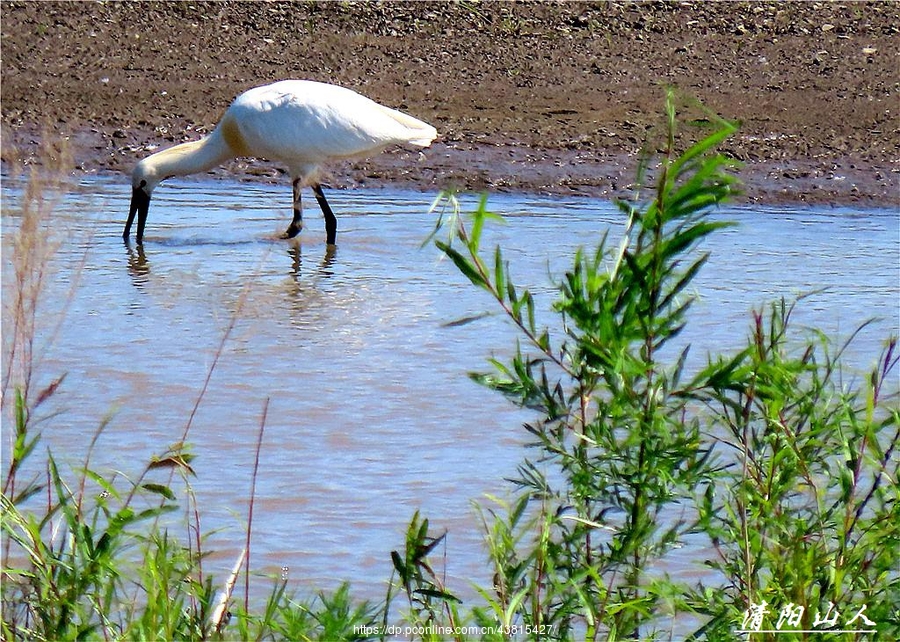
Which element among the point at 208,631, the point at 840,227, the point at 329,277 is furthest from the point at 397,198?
the point at 208,631

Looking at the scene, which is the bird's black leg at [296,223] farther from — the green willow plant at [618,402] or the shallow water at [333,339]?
the green willow plant at [618,402]

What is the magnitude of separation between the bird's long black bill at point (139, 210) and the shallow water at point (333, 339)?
3.0 inches

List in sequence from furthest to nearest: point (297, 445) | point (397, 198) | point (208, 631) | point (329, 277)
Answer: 1. point (397, 198)
2. point (329, 277)
3. point (297, 445)
4. point (208, 631)

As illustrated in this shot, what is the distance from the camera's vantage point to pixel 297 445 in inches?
198

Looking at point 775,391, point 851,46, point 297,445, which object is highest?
point 851,46

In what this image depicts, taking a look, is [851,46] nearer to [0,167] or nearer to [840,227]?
[840,227]

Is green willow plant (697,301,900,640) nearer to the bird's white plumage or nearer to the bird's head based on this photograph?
the bird's white plumage

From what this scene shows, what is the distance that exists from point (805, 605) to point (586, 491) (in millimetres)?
453

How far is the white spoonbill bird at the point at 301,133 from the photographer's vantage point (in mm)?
8930

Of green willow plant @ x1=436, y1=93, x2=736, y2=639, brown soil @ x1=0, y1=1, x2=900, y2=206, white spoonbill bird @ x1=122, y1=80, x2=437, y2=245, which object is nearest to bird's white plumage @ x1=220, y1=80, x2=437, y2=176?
white spoonbill bird @ x1=122, y1=80, x2=437, y2=245

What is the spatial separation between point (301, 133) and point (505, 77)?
3.90 m

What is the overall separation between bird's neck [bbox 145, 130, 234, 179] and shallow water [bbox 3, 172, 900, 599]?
1.07ft

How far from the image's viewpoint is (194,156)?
30.8 ft

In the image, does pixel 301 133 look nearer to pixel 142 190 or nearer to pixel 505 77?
pixel 142 190
